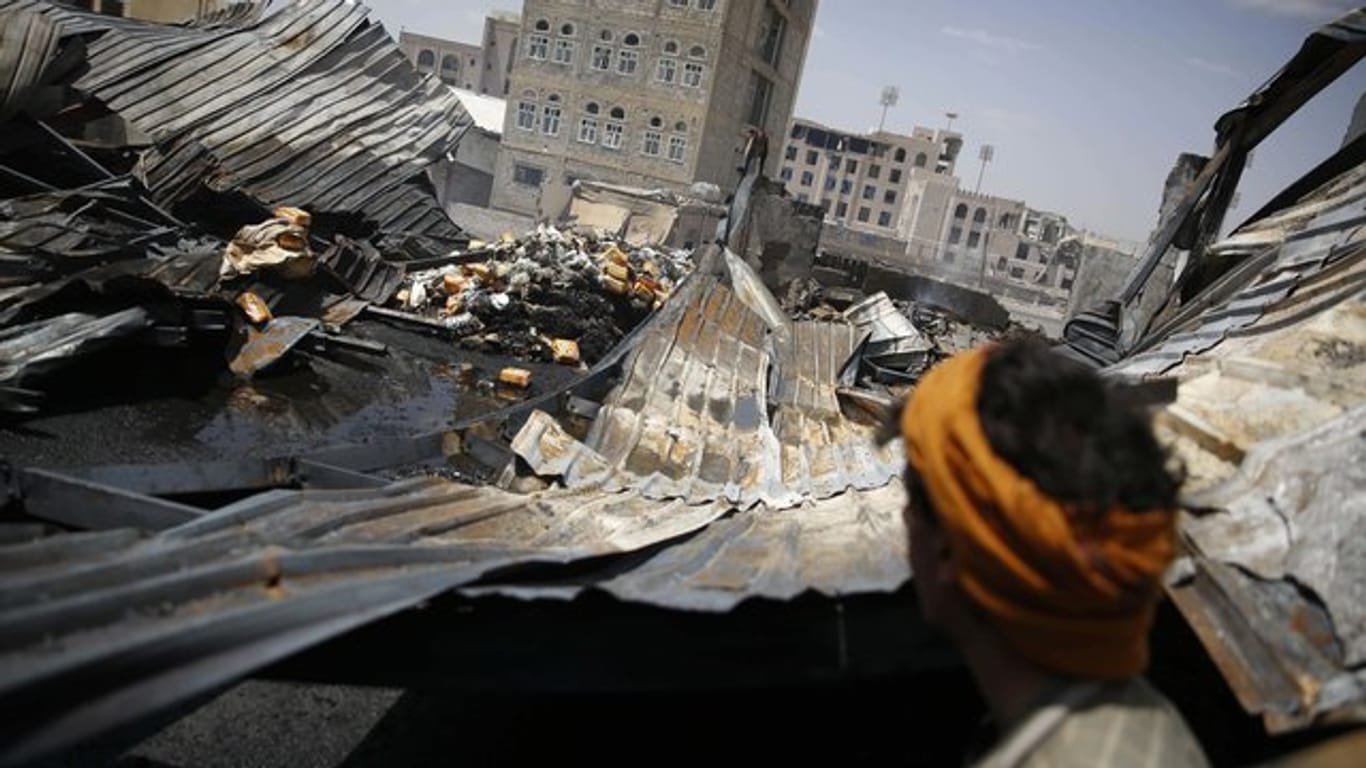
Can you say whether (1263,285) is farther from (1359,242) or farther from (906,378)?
(906,378)

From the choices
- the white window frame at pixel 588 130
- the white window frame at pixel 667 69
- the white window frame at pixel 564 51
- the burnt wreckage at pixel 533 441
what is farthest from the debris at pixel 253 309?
the white window frame at pixel 564 51

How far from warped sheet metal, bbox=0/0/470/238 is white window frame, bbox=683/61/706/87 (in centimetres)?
2784

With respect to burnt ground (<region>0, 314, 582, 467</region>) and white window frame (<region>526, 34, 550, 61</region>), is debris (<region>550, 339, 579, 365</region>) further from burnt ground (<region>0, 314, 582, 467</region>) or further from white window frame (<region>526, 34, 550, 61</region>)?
white window frame (<region>526, 34, 550, 61</region>)

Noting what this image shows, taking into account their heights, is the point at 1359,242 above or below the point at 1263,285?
above

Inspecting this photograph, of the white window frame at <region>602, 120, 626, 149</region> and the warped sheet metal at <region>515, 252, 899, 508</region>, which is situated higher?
the white window frame at <region>602, 120, 626, 149</region>

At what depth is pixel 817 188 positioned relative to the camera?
2960 inches

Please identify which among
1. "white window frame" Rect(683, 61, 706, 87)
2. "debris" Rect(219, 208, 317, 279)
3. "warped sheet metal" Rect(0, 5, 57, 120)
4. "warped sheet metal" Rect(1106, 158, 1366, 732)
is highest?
"white window frame" Rect(683, 61, 706, 87)

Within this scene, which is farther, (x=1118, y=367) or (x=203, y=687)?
(x=1118, y=367)

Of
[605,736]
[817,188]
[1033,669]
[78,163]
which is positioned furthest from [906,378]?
[817,188]

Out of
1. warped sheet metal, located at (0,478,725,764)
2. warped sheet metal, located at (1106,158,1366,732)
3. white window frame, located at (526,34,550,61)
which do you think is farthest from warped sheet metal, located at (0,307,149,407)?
white window frame, located at (526,34,550,61)

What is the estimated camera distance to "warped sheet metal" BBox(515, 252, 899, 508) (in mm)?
3799

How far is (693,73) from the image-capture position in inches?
1628

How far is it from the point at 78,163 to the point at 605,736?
455 inches

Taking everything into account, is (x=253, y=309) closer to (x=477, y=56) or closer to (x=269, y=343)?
(x=269, y=343)
